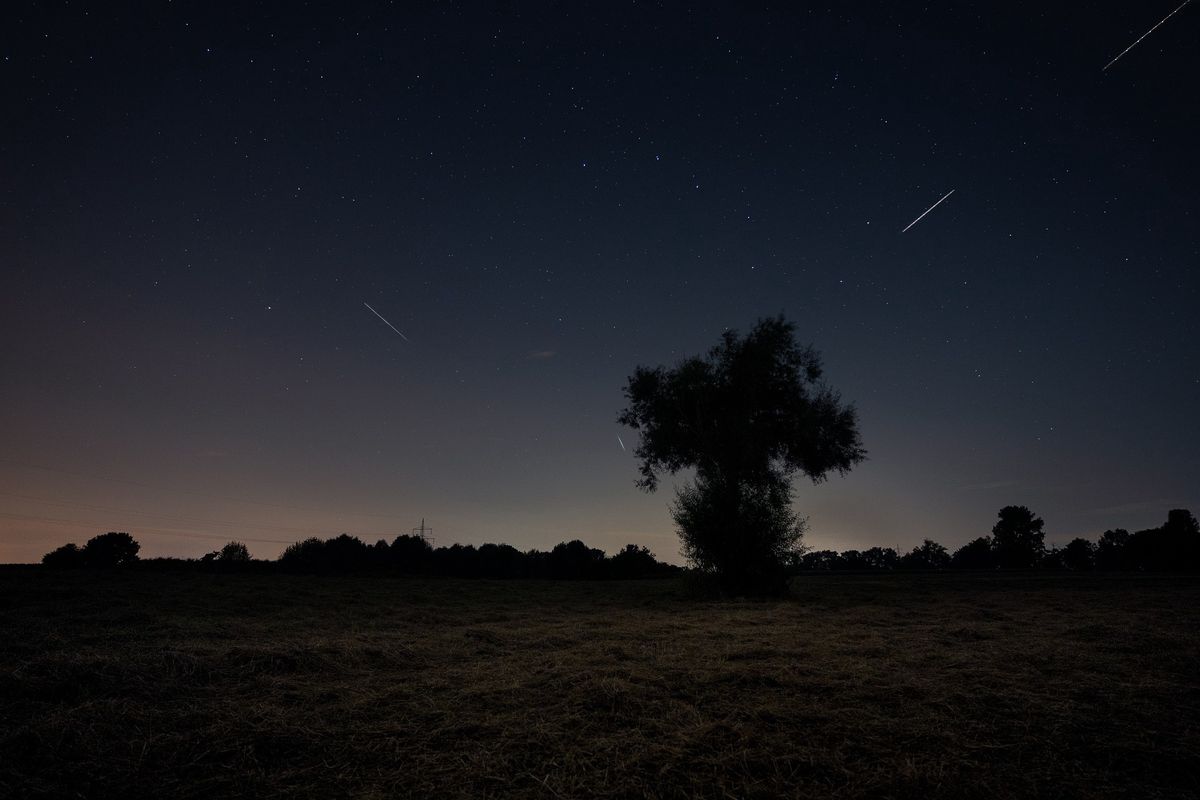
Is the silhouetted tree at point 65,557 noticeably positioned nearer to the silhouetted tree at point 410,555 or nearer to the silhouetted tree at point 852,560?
the silhouetted tree at point 410,555

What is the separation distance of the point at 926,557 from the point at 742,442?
127422 mm

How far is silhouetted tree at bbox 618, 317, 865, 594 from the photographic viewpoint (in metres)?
17.0

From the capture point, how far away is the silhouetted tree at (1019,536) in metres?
88.7

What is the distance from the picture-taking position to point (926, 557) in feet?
403

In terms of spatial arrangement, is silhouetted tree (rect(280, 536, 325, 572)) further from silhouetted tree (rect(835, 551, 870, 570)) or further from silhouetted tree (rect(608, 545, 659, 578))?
silhouetted tree (rect(835, 551, 870, 570))

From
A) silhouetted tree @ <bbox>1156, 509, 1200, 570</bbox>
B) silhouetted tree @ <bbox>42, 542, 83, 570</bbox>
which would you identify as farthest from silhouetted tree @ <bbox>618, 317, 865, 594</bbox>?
silhouetted tree @ <bbox>1156, 509, 1200, 570</bbox>

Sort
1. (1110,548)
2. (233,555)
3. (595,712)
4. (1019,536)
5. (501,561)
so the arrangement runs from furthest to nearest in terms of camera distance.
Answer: (1110,548), (1019,536), (501,561), (233,555), (595,712)

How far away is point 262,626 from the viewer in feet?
29.6

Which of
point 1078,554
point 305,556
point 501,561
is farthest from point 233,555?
point 1078,554

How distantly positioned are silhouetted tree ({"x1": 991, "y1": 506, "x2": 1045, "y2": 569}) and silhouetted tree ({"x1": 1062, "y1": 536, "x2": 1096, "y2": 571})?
272 inches

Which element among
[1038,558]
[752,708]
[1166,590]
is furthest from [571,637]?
[1038,558]

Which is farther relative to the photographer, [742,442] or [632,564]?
[632,564]

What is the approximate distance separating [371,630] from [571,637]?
3.45 m

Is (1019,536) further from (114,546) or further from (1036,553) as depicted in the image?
(114,546)
